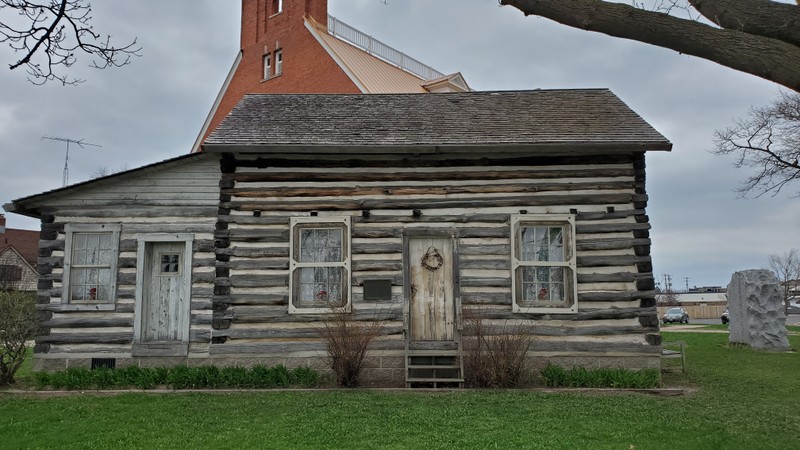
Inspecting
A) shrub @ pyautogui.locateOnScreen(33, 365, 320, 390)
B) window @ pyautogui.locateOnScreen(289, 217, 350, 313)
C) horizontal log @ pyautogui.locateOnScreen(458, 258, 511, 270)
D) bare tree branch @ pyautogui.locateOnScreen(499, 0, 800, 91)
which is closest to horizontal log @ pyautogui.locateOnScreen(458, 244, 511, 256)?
horizontal log @ pyautogui.locateOnScreen(458, 258, 511, 270)

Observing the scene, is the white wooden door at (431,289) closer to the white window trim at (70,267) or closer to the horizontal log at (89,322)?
the horizontal log at (89,322)

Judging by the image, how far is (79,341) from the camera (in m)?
10.5

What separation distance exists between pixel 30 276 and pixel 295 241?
33.9 m

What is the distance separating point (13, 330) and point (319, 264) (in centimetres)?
497

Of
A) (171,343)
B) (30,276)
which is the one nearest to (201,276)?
(171,343)

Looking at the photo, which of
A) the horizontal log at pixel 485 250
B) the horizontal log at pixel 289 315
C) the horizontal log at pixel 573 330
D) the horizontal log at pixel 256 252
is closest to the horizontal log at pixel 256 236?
the horizontal log at pixel 256 252

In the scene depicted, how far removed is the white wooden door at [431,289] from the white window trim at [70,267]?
5.08 meters

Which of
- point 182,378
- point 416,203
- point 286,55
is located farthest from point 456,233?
point 286,55

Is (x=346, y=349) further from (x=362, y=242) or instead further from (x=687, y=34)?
(x=687, y=34)

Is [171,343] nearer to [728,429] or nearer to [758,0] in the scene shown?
[728,429]

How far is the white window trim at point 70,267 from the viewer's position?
1055 centimetres

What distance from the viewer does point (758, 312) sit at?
17.0 m

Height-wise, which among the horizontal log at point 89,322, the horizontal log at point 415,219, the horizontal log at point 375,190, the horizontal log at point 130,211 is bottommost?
the horizontal log at point 89,322

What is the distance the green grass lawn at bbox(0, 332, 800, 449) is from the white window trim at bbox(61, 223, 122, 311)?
1983mm
